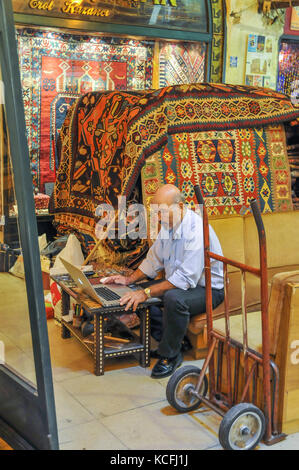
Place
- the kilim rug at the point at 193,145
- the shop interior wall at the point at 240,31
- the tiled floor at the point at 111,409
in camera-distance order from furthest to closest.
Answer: the shop interior wall at the point at 240,31 → the kilim rug at the point at 193,145 → the tiled floor at the point at 111,409

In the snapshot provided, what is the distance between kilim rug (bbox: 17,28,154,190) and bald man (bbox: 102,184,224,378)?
341 centimetres

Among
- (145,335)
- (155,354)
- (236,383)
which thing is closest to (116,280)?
(145,335)

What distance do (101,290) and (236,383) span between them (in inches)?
59.4

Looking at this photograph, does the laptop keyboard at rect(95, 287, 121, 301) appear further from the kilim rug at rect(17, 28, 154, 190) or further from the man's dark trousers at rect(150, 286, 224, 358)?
the kilim rug at rect(17, 28, 154, 190)

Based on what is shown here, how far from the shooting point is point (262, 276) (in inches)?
124

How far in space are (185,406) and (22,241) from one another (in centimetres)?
157

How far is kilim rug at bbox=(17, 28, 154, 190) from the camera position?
24.7ft

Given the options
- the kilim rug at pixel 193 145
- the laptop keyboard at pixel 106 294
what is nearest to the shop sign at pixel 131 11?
the kilim rug at pixel 193 145

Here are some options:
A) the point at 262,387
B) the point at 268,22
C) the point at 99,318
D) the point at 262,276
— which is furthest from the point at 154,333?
the point at 268,22

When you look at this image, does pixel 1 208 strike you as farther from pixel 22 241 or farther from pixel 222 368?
pixel 222 368

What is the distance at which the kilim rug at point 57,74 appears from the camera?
754 centimetres

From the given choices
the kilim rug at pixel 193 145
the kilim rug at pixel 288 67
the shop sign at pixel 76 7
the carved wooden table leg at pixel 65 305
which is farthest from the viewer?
the kilim rug at pixel 288 67

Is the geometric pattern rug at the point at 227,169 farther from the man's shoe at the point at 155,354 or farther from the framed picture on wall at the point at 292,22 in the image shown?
the framed picture on wall at the point at 292,22

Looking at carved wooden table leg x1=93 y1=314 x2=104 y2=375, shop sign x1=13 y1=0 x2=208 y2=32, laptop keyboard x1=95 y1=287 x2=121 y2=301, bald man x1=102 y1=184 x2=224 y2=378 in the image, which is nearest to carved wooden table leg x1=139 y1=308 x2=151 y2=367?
bald man x1=102 y1=184 x2=224 y2=378
